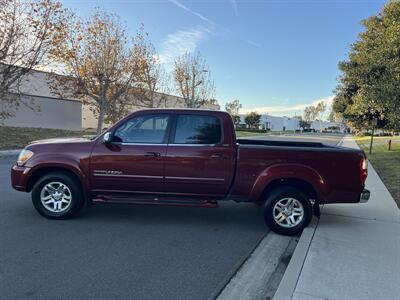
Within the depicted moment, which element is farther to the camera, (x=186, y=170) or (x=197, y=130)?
(x=197, y=130)

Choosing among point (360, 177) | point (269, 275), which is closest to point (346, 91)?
point (360, 177)

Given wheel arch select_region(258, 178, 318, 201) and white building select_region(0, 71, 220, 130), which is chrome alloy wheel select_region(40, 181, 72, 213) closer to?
wheel arch select_region(258, 178, 318, 201)

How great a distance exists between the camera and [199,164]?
5219mm

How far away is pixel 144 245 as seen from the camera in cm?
451

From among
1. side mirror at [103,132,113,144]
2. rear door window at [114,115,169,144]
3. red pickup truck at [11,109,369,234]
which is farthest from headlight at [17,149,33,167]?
rear door window at [114,115,169,144]

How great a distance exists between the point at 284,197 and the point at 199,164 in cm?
149

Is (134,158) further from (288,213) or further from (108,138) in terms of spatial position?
(288,213)

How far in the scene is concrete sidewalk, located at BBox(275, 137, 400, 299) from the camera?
335 centimetres

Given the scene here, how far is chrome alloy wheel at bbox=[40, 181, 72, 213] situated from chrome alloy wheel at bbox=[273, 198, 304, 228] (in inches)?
139

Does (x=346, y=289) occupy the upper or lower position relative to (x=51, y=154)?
lower

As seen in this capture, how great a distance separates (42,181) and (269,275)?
3.95 metres

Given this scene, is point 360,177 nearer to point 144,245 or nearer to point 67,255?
point 144,245

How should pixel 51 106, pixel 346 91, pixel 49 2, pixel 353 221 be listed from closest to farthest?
pixel 353 221 < pixel 49 2 < pixel 346 91 < pixel 51 106

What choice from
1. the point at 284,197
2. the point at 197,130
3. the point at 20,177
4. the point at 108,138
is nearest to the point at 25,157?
the point at 20,177
